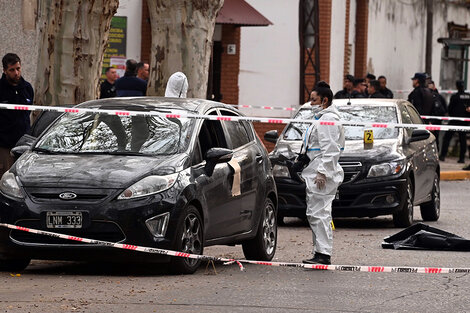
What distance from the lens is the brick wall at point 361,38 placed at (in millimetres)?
34025

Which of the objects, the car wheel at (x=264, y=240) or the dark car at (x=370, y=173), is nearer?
the car wheel at (x=264, y=240)

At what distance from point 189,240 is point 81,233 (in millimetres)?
949

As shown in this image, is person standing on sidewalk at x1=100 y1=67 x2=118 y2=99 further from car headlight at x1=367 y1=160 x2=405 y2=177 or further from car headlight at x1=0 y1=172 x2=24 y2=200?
car headlight at x1=0 y1=172 x2=24 y2=200

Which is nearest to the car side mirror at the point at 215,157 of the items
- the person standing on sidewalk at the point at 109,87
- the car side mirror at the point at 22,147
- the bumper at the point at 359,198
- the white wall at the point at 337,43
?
the car side mirror at the point at 22,147

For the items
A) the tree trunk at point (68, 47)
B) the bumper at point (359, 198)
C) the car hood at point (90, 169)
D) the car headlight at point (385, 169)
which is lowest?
the bumper at point (359, 198)

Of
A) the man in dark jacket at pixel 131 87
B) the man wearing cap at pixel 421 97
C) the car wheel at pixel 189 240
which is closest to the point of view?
the car wheel at pixel 189 240

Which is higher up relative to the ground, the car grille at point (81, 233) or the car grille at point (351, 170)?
the car grille at point (351, 170)

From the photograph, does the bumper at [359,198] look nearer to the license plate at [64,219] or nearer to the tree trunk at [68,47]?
the tree trunk at [68,47]

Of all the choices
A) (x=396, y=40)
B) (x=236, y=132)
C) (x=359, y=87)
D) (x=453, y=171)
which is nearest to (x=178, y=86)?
(x=236, y=132)

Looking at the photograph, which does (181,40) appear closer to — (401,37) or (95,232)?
(95,232)

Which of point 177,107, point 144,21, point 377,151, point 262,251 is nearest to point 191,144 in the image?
point 177,107

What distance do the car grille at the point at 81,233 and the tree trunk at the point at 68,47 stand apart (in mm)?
5740

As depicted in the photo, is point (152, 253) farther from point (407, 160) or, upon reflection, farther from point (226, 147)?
point (407, 160)

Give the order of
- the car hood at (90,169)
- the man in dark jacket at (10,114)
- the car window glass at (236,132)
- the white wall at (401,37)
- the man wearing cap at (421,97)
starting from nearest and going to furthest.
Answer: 1. the car hood at (90,169)
2. the car window glass at (236,132)
3. the man in dark jacket at (10,114)
4. the man wearing cap at (421,97)
5. the white wall at (401,37)
